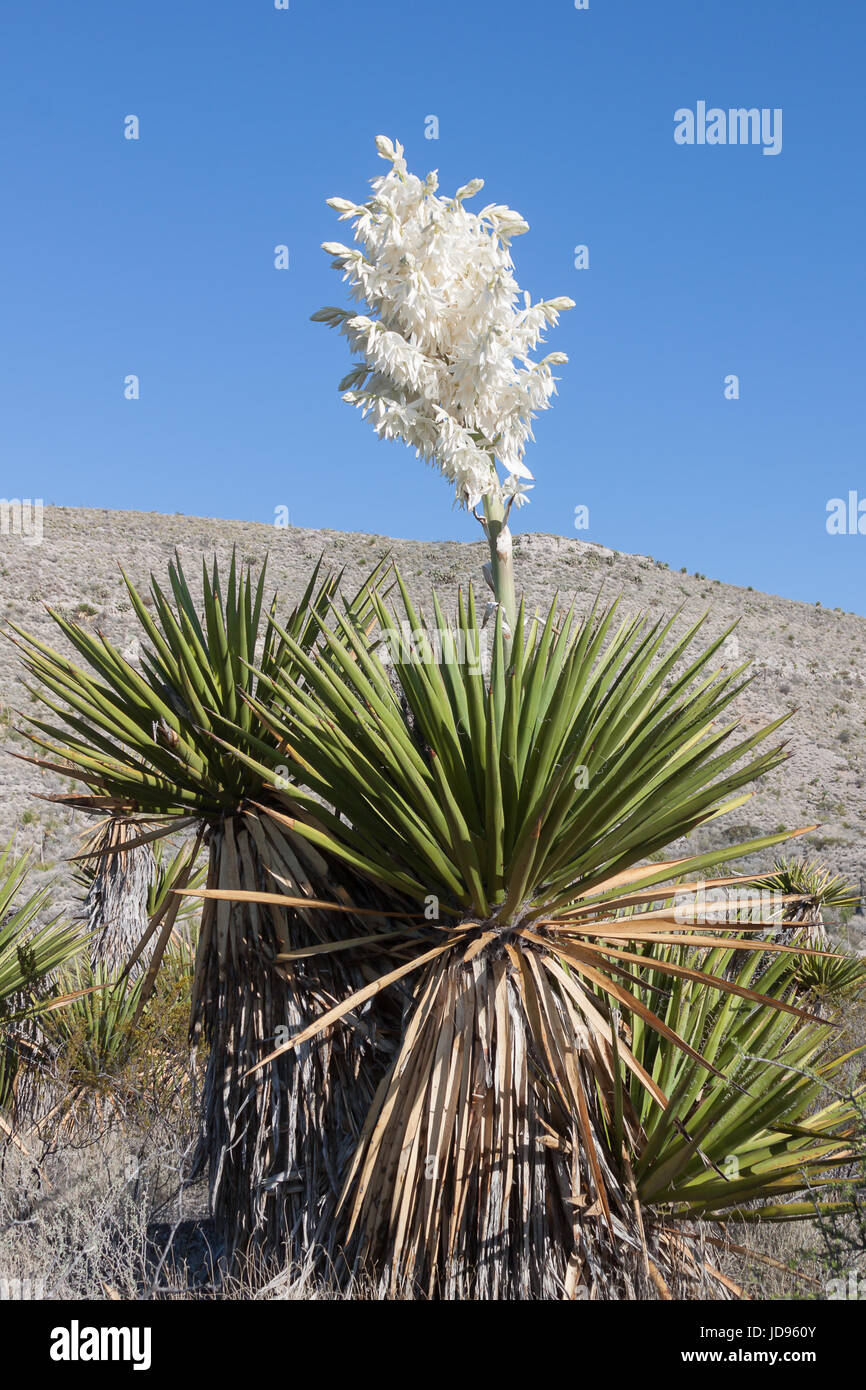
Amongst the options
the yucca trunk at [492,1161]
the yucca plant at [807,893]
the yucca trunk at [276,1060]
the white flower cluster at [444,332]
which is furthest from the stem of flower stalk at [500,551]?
the yucca plant at [807,893]

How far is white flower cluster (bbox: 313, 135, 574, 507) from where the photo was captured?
9.53ft

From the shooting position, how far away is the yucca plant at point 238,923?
3352 millimetres

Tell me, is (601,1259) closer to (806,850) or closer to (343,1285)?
(343,1285)

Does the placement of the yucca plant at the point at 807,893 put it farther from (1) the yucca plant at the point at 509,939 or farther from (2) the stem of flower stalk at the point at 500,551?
(2) the stem of flower stalk at the point at 500,551

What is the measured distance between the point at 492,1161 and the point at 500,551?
1752 millimetres

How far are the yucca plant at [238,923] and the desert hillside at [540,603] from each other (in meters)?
13.0

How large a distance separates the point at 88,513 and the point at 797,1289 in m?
42.2

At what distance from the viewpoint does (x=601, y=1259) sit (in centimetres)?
303

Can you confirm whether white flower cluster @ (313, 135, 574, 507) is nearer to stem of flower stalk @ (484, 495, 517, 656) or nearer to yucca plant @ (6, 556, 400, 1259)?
stem of flower stalk @ (484, 495, 517, 656)

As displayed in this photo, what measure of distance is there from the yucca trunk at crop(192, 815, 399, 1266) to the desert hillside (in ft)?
42.9

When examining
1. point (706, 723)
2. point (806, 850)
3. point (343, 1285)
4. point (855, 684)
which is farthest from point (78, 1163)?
point (855, 684)

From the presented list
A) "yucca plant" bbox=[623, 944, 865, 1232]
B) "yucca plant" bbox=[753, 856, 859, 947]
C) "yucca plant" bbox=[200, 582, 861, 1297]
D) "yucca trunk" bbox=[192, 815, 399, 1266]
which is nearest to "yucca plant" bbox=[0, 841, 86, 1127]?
"yucca trunk" bbox=[192, 815, 399, 1266]

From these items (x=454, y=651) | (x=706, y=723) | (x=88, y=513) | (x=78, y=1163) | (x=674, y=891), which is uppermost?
(x=88, y=513)
